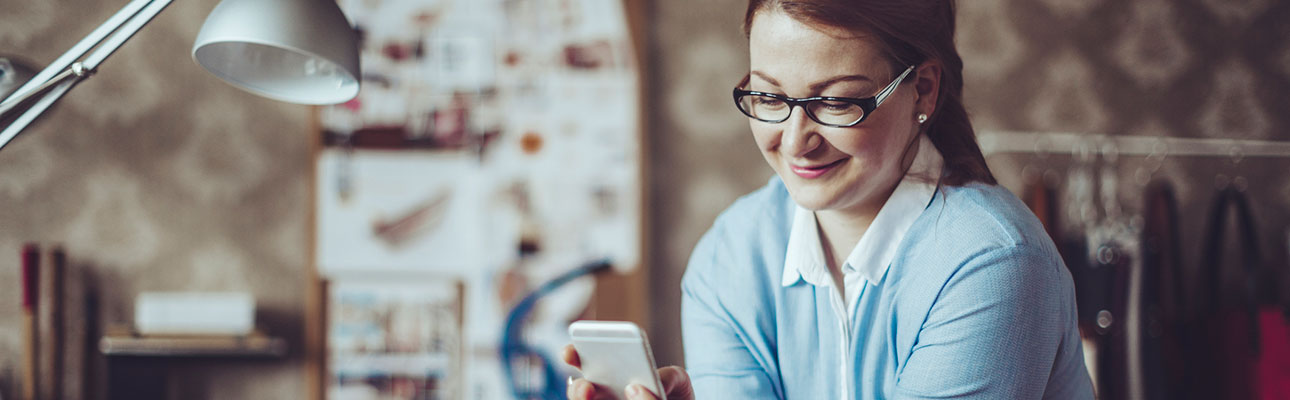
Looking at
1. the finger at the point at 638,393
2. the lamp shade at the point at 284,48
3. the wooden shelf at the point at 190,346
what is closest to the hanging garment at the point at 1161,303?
the finger at the point at 638,393

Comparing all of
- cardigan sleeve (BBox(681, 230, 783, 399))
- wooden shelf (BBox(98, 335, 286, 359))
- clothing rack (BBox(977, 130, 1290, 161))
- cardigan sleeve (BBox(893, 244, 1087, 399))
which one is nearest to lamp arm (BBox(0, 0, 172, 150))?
cardigan sleeve (BBox(681, 230, 783, 399))

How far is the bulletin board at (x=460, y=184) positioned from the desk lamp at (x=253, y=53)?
1366mm

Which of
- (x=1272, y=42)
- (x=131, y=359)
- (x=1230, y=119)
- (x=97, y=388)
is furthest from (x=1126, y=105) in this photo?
(x=97, y=388)

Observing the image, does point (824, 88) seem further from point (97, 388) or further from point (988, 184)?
point (97, 388)

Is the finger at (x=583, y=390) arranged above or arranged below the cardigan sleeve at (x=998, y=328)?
below

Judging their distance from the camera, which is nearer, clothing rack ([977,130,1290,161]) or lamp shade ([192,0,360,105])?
lamp shade ([192,0,360,105])

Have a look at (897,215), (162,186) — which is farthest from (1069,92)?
(162,186)

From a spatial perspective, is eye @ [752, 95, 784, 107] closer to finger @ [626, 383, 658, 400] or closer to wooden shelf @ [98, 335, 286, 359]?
finger @ [626, 383, 658, 400]

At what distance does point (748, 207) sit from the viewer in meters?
1.32

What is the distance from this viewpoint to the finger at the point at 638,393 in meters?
1.00

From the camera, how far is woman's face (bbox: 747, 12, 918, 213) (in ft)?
3.28

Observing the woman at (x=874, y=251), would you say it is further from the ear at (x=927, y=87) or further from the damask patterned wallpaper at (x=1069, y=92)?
the damask patterned wallpaper at (x=1069, y=92)

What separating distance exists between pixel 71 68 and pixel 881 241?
95 centimetres

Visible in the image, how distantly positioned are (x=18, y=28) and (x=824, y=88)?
2.60 meters
